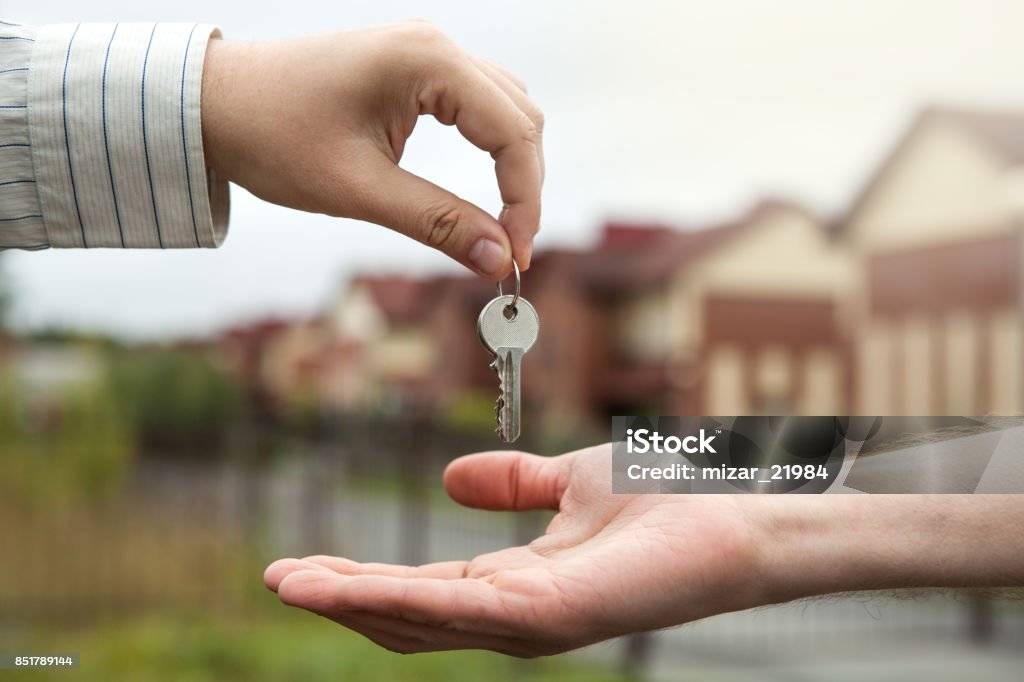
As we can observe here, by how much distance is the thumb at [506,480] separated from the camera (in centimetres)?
251

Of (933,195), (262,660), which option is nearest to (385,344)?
(933,195)

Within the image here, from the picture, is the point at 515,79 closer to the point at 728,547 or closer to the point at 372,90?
the point at 372,90

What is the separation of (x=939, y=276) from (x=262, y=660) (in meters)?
16.3

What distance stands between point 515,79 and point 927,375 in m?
17.2

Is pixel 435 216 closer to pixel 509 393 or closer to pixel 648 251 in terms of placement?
pixel 509 393

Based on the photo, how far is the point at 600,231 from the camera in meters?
34.3

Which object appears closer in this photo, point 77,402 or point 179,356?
point 77,402

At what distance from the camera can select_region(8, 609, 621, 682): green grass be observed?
6602 mm

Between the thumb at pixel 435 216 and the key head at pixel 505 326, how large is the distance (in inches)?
8.1

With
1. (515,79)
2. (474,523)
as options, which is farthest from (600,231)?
(515,79)

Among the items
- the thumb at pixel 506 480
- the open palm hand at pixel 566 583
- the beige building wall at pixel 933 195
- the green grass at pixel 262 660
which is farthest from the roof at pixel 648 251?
the open palm hand at pixel 566 583

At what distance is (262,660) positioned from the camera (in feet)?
22.6
